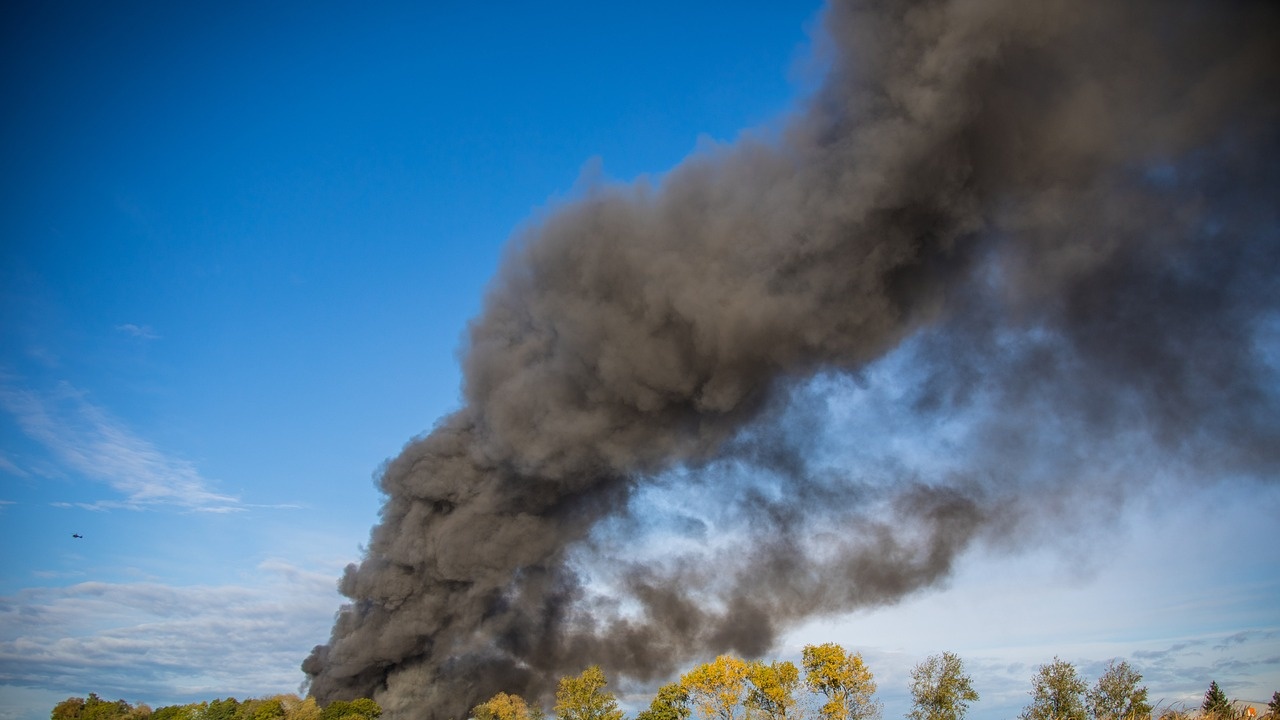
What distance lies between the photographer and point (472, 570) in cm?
4616

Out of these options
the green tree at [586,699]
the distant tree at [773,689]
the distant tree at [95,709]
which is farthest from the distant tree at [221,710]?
the distant tree at [773,689]

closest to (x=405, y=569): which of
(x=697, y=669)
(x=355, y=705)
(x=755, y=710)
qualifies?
(x=355, y=705)

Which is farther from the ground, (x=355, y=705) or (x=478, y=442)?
(x=478, y=442)

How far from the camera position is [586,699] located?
50.7 metres

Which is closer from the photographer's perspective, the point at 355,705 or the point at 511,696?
the point at 355,705

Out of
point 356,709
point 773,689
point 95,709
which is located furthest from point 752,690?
point 95,709

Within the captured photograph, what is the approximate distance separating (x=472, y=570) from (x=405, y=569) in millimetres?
4762

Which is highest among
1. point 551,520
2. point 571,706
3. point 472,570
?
point 551,520

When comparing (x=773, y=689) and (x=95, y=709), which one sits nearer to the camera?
(x=773, y=689)

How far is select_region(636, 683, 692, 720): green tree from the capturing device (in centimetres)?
5041

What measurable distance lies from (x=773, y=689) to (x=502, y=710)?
1859 cm

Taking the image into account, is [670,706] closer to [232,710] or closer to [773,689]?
[773,689]

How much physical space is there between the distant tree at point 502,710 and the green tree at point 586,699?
248cm

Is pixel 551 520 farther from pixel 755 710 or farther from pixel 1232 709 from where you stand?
pixel 1232 709
